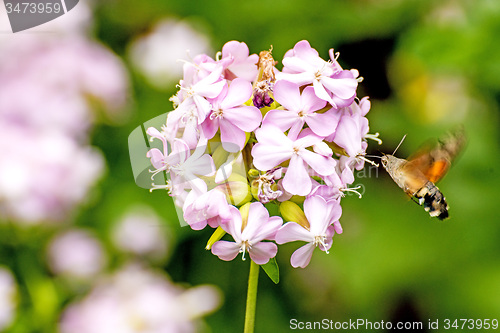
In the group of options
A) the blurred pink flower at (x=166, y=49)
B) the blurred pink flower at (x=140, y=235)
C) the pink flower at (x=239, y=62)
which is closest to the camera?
the pink flower at (x=239, y=62)

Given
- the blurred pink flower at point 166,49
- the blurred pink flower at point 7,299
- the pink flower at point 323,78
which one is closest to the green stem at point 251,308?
the pink flower at point 323,78

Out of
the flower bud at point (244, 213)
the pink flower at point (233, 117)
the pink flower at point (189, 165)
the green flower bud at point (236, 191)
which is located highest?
the pink flower at point (233, 117)

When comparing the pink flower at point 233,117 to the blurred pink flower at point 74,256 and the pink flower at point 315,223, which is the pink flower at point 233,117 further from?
the blurred pink flower at point 74,256

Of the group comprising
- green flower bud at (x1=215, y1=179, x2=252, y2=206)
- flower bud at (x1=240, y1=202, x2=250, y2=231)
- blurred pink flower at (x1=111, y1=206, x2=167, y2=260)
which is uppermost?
green flower bud at (x1=215, y1=179, x2=252, y2=206)

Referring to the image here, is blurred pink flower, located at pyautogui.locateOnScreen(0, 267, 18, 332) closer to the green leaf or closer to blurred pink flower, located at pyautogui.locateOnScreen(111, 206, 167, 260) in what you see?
blurred pink flower, located at pyautogui.locateOnScreen(111, 206, 167, 260)

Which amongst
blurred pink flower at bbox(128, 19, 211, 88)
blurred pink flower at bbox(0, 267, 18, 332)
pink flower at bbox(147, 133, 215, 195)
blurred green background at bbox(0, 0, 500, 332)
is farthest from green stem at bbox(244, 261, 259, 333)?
blurred pink flower at bbox(128, 19, 211, 88)

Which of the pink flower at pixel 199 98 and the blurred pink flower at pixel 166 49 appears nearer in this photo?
the pink flower at pixel 199 98
